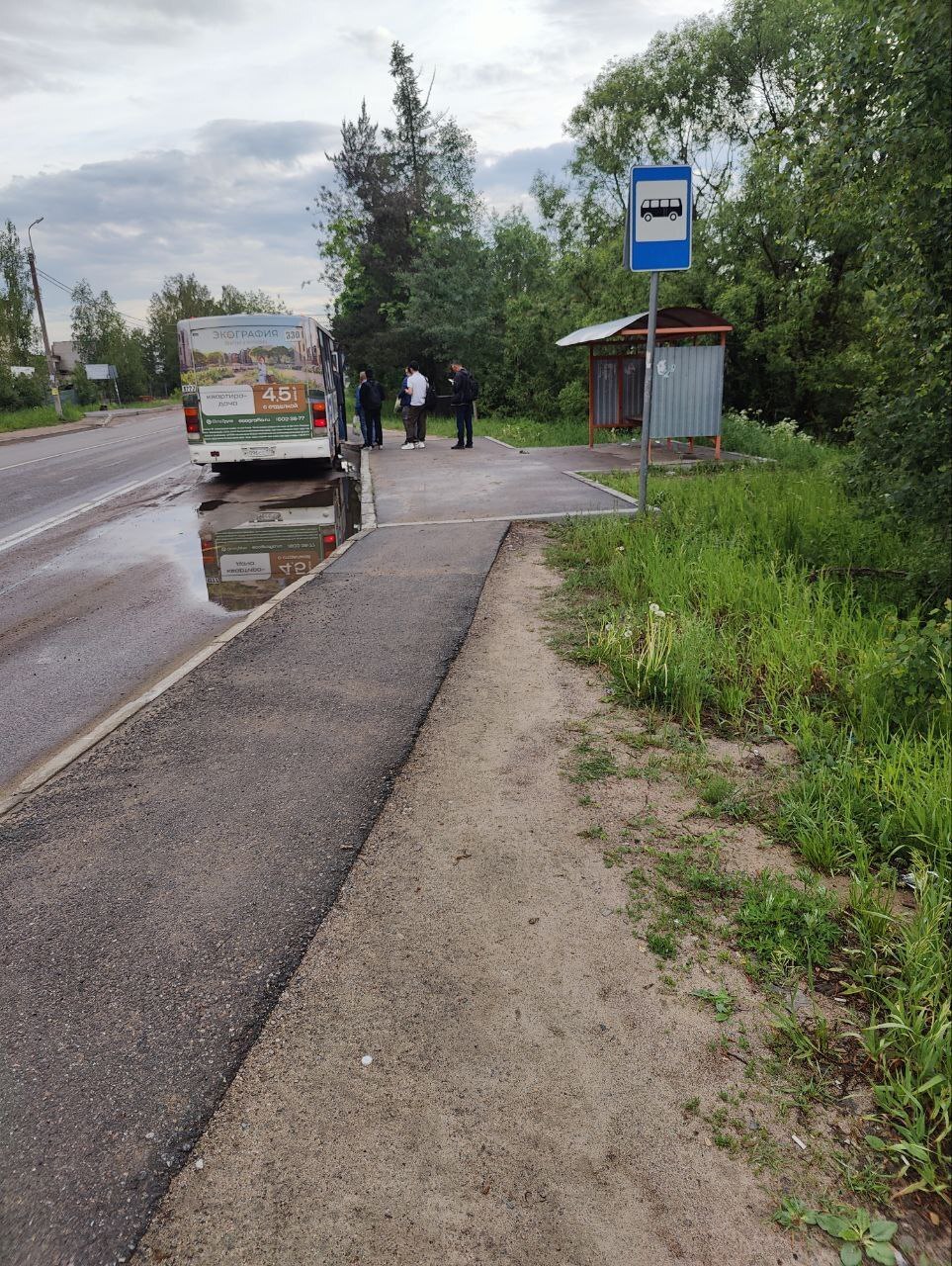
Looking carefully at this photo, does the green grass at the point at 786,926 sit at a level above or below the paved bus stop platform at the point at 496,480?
below

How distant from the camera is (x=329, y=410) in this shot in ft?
51.1

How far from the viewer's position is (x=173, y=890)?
10.8 feet

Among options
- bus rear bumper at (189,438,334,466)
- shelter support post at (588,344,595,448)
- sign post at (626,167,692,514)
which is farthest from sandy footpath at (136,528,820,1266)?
shelter support post at (588,344,595,448)

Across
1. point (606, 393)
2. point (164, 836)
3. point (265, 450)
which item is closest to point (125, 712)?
point (164, 836)

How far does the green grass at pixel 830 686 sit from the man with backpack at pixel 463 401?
36.9ft

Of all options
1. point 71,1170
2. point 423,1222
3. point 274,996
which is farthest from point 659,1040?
point 71,1170

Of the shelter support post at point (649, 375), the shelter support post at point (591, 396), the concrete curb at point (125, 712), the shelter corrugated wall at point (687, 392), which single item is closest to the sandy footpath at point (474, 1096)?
the concrete curb at point (125, 712)

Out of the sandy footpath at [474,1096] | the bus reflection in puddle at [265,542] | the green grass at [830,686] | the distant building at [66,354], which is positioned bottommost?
the sandy footpath at [474,1096]

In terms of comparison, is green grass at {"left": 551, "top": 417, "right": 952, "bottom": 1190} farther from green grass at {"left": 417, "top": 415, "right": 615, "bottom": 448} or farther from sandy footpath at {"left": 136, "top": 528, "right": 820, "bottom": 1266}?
green grass at {"left": 417, "top": 415, "right": 615, "bottom": 448}

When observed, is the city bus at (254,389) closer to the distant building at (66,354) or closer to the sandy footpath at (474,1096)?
the sandy footpath at (474,1096)

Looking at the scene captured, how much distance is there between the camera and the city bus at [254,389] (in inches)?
563

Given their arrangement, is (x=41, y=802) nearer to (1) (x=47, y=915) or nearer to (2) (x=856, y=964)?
(1) (x=47, y=915)

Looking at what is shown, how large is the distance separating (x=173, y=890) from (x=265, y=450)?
12561 mm

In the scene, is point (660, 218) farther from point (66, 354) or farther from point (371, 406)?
point (66, 354)
